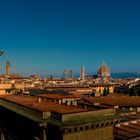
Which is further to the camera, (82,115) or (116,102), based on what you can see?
(116,102)

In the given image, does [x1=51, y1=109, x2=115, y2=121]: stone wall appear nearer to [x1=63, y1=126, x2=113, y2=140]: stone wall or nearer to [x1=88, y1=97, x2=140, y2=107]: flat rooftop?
[x1=63, y1=126, x2=113, y2=140]: stone wall

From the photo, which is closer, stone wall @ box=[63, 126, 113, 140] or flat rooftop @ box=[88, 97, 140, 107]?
stone wall @ box=[63, 126, 113, 140]

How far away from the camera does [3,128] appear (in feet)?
101

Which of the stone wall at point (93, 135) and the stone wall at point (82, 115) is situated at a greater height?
the stone wall at point (82, 115)

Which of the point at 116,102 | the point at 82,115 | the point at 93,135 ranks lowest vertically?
the point at 116,102

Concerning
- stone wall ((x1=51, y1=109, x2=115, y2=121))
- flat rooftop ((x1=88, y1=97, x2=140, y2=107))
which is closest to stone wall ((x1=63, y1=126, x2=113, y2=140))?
stone wall ((x1=51, y1=109, x2=115, y2=121))

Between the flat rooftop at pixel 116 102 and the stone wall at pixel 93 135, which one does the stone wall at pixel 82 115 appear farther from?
the flat rooftop at pixel 116 102

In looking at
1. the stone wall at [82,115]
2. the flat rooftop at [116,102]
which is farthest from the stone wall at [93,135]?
the flat rooftop at [116,102]

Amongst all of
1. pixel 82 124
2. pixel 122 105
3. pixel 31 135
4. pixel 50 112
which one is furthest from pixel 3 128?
pixel 122 105

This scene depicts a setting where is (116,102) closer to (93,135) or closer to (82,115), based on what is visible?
(93,135)

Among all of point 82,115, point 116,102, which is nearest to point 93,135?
point 82,115

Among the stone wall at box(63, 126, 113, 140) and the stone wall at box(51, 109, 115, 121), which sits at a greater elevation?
the stone wall at box(51, 109, 115, 121)

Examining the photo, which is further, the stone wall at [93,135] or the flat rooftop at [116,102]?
Result: the flat rooftop at [116,102]

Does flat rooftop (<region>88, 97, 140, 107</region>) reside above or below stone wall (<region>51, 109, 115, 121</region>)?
below
